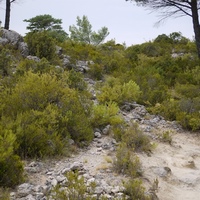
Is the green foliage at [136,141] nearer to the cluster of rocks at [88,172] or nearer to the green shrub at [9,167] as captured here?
the cluster of rocks at [88,172]

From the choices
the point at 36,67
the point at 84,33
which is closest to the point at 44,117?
the point at 36,67

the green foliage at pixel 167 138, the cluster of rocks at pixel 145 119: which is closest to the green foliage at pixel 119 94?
the cluster of rocks at pixel 145 119

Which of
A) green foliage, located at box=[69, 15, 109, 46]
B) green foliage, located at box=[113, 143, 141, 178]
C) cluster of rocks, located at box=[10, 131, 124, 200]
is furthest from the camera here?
green foliage, located at box=[69, 15, 109, 46]

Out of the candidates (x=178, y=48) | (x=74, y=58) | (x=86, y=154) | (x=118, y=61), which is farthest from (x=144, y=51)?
(x=86, y=154)

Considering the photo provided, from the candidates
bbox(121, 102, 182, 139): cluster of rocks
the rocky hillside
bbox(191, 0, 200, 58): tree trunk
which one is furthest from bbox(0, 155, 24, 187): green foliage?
bbox(191, 0, 200, 58): tree trunk

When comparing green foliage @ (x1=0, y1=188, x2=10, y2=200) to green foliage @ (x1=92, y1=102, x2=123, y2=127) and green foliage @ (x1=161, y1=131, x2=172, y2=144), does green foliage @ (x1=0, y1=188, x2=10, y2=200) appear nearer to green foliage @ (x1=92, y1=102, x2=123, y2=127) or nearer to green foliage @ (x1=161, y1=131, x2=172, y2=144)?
green foliage @ (x1=92, y1=102, x2=123, y2=127)

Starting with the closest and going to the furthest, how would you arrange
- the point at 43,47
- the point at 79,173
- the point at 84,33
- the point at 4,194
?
1. the point at 4,194
2. the point at 79,173
3. the point at 43,47
4. the point at 84,33

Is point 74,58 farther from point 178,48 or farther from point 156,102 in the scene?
point 178,48

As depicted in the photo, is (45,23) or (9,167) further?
(45,23)

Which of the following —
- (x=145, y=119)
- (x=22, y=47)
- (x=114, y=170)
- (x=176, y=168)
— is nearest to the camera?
(x=114, y=170)

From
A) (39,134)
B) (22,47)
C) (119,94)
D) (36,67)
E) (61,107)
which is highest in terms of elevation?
(22,47)

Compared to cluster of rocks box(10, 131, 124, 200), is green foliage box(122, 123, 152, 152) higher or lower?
higher

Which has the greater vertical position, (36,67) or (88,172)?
(36,67)

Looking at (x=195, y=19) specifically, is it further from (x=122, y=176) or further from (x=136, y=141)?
(x=122, y=176)
